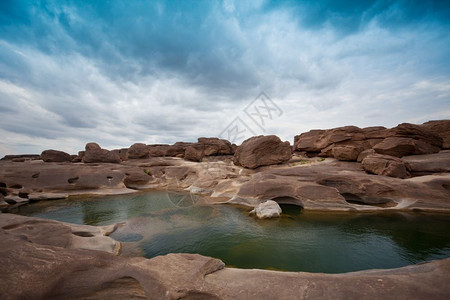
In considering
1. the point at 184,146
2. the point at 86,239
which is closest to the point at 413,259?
the point at 86,239

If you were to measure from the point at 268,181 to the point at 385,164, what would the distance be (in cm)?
1164

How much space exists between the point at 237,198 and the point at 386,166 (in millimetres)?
14556

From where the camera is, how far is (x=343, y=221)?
13.1 metres

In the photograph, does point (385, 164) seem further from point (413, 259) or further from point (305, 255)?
point (305, 255)

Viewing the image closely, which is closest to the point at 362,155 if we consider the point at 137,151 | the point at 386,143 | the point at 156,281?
the point at 386,143

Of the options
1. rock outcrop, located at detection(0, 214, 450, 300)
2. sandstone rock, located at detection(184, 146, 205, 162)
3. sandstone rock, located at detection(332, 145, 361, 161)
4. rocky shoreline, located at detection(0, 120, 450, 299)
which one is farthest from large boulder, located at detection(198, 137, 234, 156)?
rock outcrop, located at detection(0, 214, 450, 300)

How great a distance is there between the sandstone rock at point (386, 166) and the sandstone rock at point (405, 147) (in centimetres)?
413

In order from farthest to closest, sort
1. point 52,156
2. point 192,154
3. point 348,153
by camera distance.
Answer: point 192,154 → point 52,156 → point 348,153

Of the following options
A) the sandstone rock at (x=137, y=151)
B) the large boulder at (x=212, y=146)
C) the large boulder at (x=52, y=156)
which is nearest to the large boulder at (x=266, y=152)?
the large boulder at (x=212, y=146)

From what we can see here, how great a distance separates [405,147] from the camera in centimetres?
2250

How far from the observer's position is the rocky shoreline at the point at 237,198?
13.8ft

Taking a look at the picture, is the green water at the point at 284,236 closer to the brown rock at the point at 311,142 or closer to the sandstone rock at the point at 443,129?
the sandstone rock at the point at 443,129

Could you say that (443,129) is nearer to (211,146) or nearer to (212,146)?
(212,146)

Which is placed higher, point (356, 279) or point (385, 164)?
point (385, 164)
